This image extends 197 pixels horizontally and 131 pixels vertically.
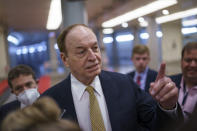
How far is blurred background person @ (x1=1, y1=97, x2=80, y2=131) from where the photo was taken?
65 centimetres

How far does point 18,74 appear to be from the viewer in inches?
94.7

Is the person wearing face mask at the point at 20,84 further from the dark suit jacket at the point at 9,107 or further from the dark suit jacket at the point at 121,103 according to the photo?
the dark suit jacket at the point at 121,103

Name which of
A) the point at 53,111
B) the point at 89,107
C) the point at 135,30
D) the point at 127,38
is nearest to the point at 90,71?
the point at 89,107

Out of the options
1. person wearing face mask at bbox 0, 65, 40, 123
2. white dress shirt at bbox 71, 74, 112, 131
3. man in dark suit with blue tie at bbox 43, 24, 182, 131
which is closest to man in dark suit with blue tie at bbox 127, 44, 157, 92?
person wearing face mask at bbox 0, 65, 40, 123

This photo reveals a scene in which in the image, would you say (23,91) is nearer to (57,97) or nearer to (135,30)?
(57,97)

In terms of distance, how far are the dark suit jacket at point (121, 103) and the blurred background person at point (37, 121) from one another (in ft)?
2.51

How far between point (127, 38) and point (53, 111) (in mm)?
17790

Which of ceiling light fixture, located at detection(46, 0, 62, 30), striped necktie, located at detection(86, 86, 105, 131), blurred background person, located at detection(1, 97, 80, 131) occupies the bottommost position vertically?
striped necktie, located at detection(86, 86, 105, 131)

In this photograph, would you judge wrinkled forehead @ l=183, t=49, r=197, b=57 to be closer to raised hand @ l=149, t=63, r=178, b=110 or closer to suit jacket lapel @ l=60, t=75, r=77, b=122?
raised hand @ l=149, t=63, r=178, b=110

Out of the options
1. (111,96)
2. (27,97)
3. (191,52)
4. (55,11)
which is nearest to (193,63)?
(191,52)

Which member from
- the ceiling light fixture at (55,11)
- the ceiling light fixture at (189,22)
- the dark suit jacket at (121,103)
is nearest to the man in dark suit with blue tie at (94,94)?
the dark suit jacket at (121,103)

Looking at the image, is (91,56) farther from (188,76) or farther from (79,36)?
(188,76)

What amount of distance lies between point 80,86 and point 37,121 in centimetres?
94

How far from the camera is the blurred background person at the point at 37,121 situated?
25.5 inches
